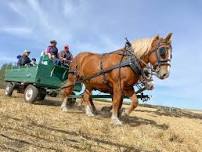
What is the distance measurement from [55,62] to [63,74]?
57 cm

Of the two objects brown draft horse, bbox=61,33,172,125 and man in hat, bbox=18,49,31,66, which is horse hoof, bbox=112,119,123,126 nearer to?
brown draft horse, bbox=61,33,172,125

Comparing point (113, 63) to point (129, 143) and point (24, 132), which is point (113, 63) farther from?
point (24, 132)

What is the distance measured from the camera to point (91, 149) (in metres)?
8.45

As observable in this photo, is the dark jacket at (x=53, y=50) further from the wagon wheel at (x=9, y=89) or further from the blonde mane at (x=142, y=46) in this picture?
the blonde mane at (x=142, y=46)

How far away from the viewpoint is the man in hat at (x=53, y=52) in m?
16.4

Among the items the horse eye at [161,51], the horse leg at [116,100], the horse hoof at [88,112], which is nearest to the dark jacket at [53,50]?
the horse hoof at [88,112]

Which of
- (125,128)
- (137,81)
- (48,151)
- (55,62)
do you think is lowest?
(48,151)

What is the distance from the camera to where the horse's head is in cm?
1198

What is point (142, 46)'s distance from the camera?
12.7m

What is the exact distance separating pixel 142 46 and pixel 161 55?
2.48 feet

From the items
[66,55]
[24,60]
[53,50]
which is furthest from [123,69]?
[24,60]

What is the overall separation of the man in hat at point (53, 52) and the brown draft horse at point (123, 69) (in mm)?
2075

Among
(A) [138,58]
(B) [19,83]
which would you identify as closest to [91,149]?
(A) [138,58]

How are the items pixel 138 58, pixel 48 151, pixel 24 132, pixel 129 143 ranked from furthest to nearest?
pixel 138 58, pixel 129 143, pixel 24 132, pixel 48 151
